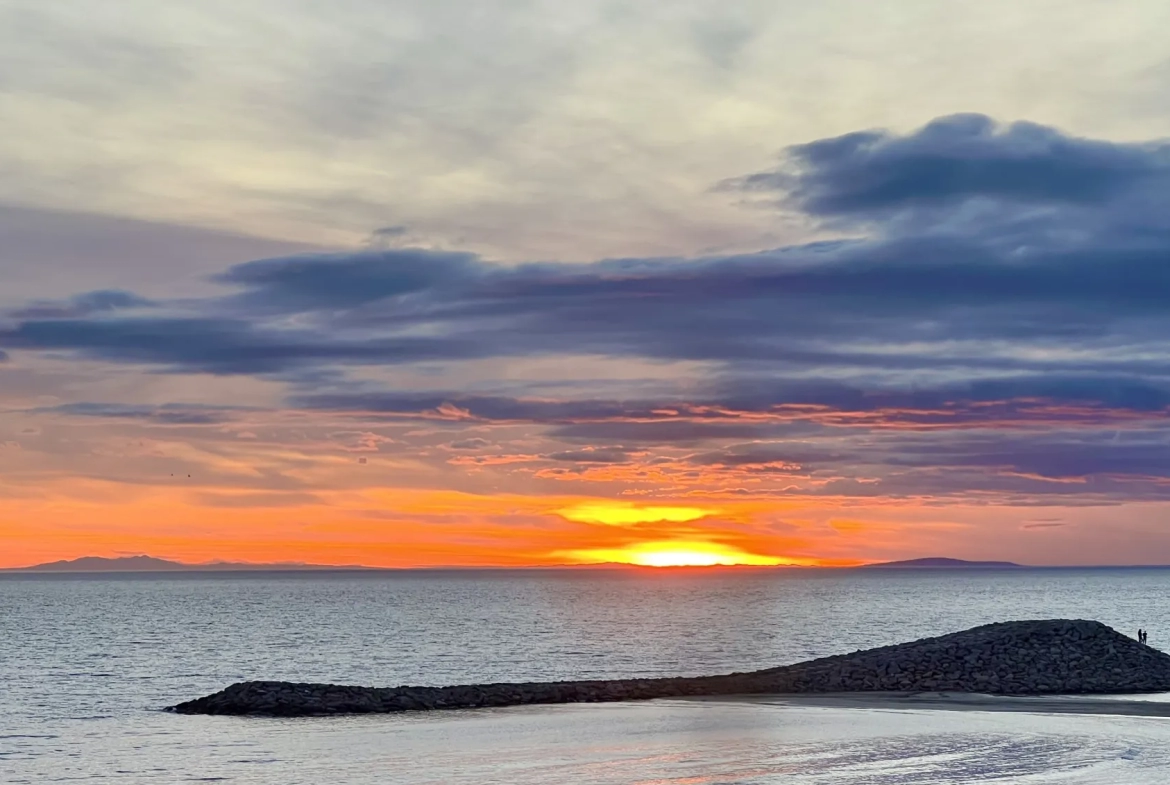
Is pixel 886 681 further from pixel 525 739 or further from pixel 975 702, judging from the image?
pixel 525 739

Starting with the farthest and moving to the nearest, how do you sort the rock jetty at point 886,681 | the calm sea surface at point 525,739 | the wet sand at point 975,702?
the rock jetty at point 886,681 < the wet sand at point 975,702 < the calm sea surface at point 525,739

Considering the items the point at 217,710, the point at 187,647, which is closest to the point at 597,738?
the point at 217,710

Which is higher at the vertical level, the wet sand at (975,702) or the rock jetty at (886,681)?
the rock jetty at (886,681)

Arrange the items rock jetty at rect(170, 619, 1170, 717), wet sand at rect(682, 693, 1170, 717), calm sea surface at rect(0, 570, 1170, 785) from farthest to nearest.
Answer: rock jetty at rect(170, 619, 1170, 717)
wet sand at rect(682, 693, 1170, 717)
calm sea surface at rect(0, 570, 1170, 785)

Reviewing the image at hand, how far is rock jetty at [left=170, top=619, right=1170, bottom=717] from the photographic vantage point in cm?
6369

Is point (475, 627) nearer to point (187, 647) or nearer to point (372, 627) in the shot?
point (372, 627)

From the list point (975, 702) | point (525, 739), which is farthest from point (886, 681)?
point (525, 739)

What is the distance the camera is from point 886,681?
70188 millimetres

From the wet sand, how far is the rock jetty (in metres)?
2.81

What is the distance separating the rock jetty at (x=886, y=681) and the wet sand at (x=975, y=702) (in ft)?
9.22

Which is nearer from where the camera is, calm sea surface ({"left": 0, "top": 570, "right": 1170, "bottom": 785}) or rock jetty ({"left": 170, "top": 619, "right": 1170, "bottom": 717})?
calm sea surface ({"left": 0, "top": 570, "right": 1170, "bottom": 785})

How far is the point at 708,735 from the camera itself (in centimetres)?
4984

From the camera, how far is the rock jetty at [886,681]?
63688 mm

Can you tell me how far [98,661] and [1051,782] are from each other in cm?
8576
